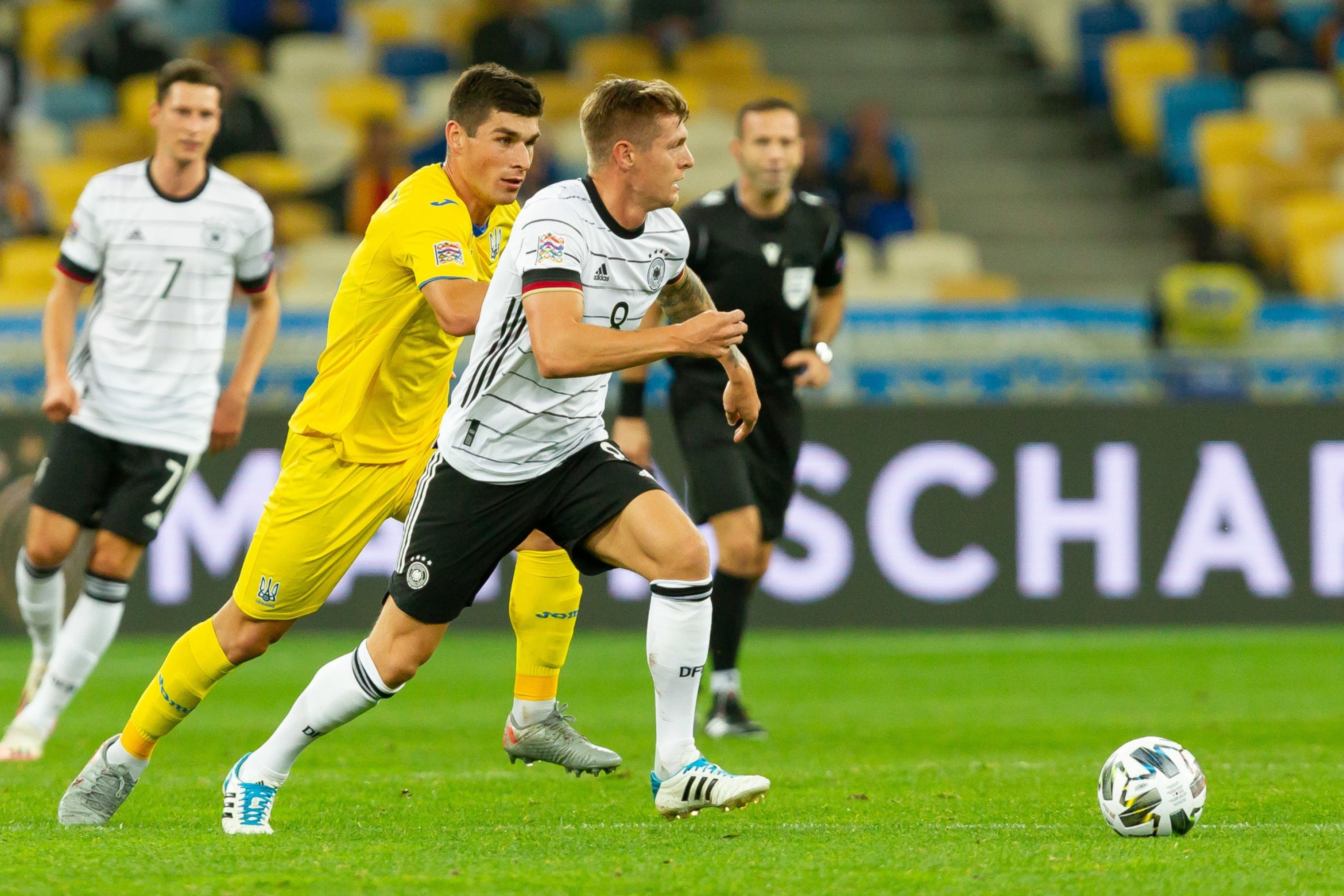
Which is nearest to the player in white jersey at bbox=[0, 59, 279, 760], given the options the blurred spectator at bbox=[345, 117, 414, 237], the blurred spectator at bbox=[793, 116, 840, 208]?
the blurred spectator at bbox=[345, 117, 414, 237]

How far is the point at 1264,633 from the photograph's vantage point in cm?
1120

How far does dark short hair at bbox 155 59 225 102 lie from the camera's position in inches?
266

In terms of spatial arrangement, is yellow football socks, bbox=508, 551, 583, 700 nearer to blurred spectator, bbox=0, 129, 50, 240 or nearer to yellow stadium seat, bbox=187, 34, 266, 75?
blurred spectator, bbox=0, 129, 50, 240

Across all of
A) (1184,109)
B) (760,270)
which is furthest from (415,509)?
(1184,109)

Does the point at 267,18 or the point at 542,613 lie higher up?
the point at 267,18

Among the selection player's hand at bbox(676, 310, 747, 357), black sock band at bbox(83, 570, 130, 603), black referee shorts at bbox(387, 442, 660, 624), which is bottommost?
black sock band at bbox(83, 570, 130, 603)

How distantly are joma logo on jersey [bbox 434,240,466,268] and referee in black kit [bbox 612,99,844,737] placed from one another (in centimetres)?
235

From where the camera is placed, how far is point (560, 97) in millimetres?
15586

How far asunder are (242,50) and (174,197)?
→ 31.7 feet

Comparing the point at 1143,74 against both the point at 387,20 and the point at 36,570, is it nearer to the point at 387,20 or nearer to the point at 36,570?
the point at 387,20

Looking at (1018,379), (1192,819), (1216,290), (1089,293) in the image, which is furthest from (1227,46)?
(1192,819)

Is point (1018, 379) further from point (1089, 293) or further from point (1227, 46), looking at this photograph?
point (1227, 46)

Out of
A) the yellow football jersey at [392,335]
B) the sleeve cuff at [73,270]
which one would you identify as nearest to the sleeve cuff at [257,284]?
the sleeve cuff at [73,270]

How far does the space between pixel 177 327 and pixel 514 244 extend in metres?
2.46
